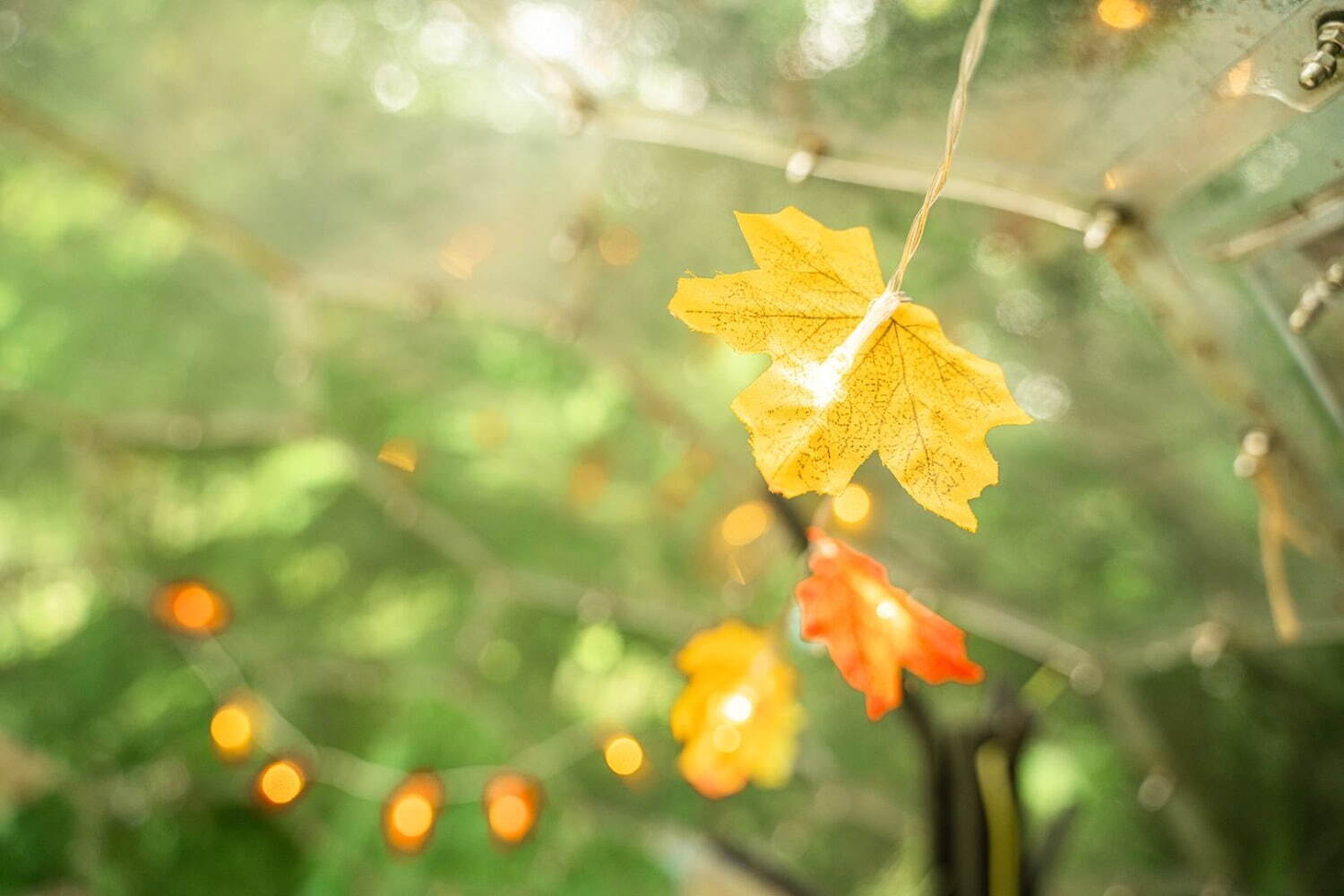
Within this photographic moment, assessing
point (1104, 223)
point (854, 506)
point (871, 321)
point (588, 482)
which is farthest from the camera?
point (588, 482)

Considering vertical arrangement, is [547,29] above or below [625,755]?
above

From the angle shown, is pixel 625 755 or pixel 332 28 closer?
pixel 332 28

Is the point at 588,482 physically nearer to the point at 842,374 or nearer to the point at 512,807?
the point at 512,807

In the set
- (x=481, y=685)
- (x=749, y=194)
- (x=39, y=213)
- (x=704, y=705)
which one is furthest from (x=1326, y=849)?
(x=39, y=213)

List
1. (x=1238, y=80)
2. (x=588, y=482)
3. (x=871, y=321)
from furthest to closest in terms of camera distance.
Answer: (x=588, y=482) < (x=1238, y=80) < (x=871, y=321)

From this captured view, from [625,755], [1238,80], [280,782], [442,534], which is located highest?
[1238,80]

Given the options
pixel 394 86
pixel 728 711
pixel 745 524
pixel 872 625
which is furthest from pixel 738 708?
pixel 394 86

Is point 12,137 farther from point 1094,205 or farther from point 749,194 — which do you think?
point 1094,205
